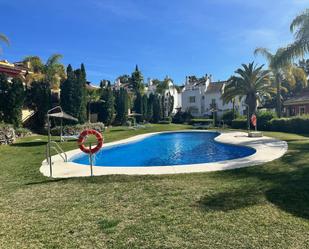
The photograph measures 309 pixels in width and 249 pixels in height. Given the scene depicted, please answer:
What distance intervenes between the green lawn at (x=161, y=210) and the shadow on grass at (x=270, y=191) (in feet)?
0.07

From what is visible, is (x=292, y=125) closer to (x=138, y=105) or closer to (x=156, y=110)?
(x=138, y=105)

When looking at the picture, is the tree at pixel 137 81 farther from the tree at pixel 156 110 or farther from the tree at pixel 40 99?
the tree at pixel 40 99

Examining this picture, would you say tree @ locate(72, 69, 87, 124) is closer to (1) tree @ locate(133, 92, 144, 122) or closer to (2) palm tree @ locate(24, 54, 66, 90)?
(2) palm tree @ locate(24, 54, 66, 90)

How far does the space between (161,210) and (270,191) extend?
2898mm

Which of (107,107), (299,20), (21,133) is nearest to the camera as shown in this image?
(299,20)

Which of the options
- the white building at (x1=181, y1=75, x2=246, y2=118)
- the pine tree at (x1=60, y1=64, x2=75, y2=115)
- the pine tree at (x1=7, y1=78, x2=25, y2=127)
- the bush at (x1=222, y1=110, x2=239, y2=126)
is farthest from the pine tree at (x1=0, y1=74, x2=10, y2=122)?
the white building at (x1=181, y1=75, x2=246, y2=118)

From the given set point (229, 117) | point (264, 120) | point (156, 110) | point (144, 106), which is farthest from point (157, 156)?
point (156, 110)

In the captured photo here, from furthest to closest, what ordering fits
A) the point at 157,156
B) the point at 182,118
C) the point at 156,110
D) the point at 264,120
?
1. the point at 182,118
2. the point at 156,110
3. the point at 264,120
4. the point at 157,156

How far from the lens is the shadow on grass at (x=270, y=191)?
569 centimetres

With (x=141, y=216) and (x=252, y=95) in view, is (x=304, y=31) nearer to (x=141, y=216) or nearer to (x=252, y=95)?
(x=252, y=95)

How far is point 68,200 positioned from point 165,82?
4476 cm

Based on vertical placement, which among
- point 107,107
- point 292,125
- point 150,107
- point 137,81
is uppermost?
point 137,81

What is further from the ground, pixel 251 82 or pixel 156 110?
pixel 251 82

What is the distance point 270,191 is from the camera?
6.64m
